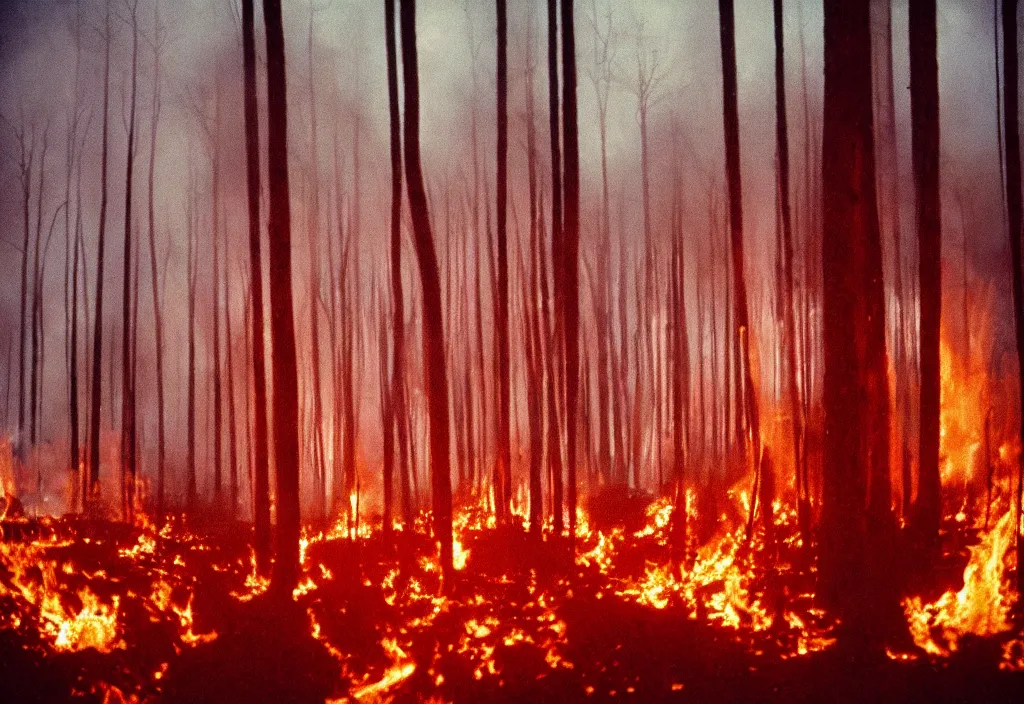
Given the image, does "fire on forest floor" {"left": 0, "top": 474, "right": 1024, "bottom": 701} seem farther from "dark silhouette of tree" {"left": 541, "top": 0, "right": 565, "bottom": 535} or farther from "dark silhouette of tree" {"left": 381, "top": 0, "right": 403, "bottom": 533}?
"dark silhouette of tree" {"left": 381, "top": 0, "right": 403, "bottom": 533}

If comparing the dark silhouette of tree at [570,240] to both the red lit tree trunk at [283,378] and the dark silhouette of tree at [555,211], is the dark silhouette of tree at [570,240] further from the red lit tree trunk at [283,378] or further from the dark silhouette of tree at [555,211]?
the red lit tree trunk at [283,378]

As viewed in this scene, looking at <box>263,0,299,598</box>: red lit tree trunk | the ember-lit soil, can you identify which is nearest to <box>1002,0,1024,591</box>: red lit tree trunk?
the ember-lit soil

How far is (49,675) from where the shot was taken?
7.98 metres

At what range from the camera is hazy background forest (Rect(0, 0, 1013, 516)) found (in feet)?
72.3

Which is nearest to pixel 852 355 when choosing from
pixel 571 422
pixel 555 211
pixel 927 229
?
pixel 927 229

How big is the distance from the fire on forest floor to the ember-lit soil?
2 centimetres

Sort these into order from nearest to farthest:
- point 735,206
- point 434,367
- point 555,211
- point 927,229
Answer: point 927,229 < point 434,367 < point 735,206 < point 555,211

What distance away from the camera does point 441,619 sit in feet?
30.5

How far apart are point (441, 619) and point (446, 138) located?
19.5m

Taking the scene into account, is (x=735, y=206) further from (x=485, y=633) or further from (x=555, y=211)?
(x=485, y=633)

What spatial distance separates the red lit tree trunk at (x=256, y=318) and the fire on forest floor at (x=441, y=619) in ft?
3.01

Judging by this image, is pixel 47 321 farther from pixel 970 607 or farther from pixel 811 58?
pixel 970 607

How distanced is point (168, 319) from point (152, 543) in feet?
69.3

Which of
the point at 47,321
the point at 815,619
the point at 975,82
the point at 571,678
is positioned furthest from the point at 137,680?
the point at 47,321
